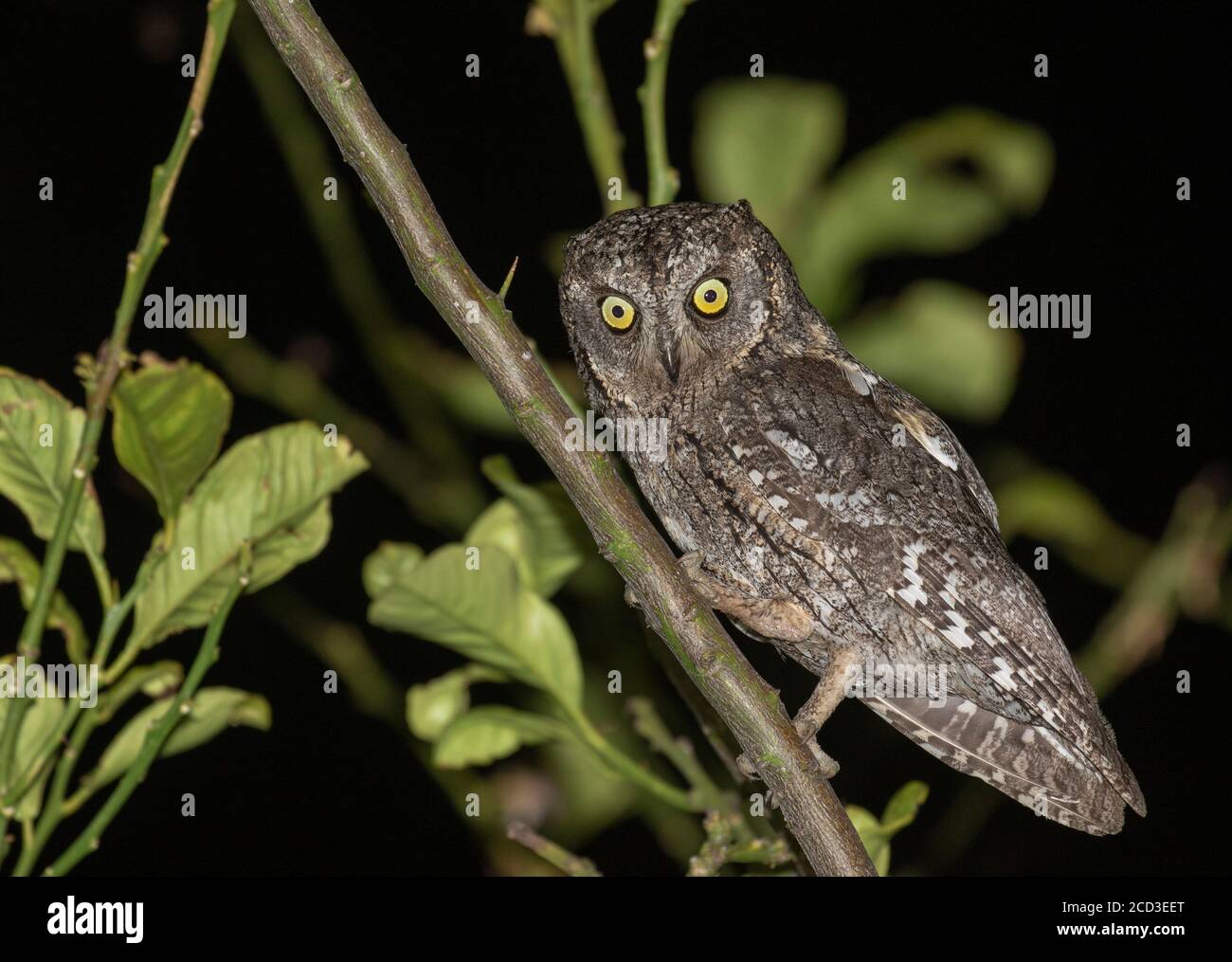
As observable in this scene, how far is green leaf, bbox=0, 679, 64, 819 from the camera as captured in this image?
118 centimetres

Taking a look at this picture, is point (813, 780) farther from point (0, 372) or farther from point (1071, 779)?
point (0, 372)

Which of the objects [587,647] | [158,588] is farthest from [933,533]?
[158,588]

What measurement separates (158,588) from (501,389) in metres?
0.45

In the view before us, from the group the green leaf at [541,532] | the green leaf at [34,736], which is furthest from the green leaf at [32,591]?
the green leaf at [541,532]

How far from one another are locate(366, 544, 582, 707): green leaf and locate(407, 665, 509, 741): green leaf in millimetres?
110

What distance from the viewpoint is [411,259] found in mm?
1047

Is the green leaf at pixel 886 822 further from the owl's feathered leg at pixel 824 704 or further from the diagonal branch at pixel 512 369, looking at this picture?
the diagonal branch at pixel 512 369

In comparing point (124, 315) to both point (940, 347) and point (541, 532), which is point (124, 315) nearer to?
point (541, 532)

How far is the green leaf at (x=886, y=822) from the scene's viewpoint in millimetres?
1329

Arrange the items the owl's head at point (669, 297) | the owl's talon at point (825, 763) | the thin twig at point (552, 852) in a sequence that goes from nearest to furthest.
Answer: the thin twig at point (552, 852)
the owl's talon at point (825, 763)
the owl's head at point (669, 297)

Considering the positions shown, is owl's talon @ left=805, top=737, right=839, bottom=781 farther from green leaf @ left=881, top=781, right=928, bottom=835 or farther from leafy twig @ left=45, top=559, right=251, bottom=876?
leafy twig @ left=45, top=559, right=251, bottom=876

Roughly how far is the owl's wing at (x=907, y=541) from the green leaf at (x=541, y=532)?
0.84 ft

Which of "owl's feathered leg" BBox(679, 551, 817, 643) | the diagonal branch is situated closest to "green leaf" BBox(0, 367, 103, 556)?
the diagonal branch

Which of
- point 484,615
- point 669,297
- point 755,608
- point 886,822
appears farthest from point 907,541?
point 484,615
